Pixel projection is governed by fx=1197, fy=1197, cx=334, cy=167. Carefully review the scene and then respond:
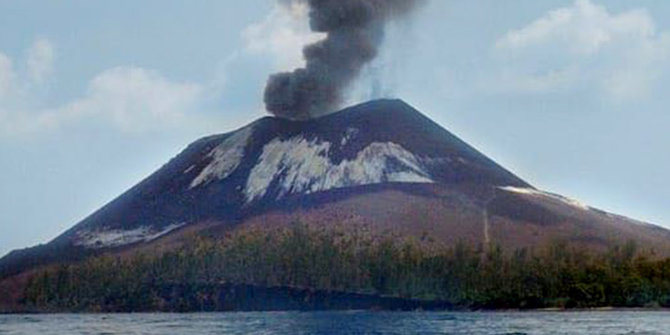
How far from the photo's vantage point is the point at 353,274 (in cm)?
13875

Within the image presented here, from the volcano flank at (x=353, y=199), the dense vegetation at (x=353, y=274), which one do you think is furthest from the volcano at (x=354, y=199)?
the dense vegetation at (x=353, y=274)

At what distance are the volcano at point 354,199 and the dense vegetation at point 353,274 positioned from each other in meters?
8.64

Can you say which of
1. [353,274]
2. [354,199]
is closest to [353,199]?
[354,199]

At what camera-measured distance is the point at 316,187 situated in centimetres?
17812

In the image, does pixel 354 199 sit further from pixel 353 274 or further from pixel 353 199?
pixel 353 274

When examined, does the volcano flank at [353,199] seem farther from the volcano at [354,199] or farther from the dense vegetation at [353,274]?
the dense vegetation at [353,274]

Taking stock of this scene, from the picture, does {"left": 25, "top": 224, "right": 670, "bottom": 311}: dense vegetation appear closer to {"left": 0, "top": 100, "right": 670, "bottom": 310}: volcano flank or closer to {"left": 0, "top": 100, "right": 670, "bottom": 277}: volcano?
{"left": 0, "top": 100, "right": 670, "bottom": 310}: volcano flank

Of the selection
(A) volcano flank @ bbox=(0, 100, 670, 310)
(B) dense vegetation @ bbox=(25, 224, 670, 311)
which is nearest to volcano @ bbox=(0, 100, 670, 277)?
(A) volcano flank @ bbox=(0, 100, 670, 310)

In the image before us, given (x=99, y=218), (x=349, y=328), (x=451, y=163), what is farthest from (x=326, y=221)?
(x=349, y=328)

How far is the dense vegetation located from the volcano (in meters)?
8.64

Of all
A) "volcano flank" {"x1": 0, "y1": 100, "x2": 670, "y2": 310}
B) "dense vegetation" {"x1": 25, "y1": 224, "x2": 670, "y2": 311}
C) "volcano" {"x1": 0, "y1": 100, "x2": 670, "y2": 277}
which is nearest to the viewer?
"dense vegetation" {"x1": 25, "y1": 224, "x2": 670, "y2": 311}

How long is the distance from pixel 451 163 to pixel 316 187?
2352 cm

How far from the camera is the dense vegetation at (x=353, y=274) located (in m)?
128

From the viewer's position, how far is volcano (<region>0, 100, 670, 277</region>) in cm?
16100
